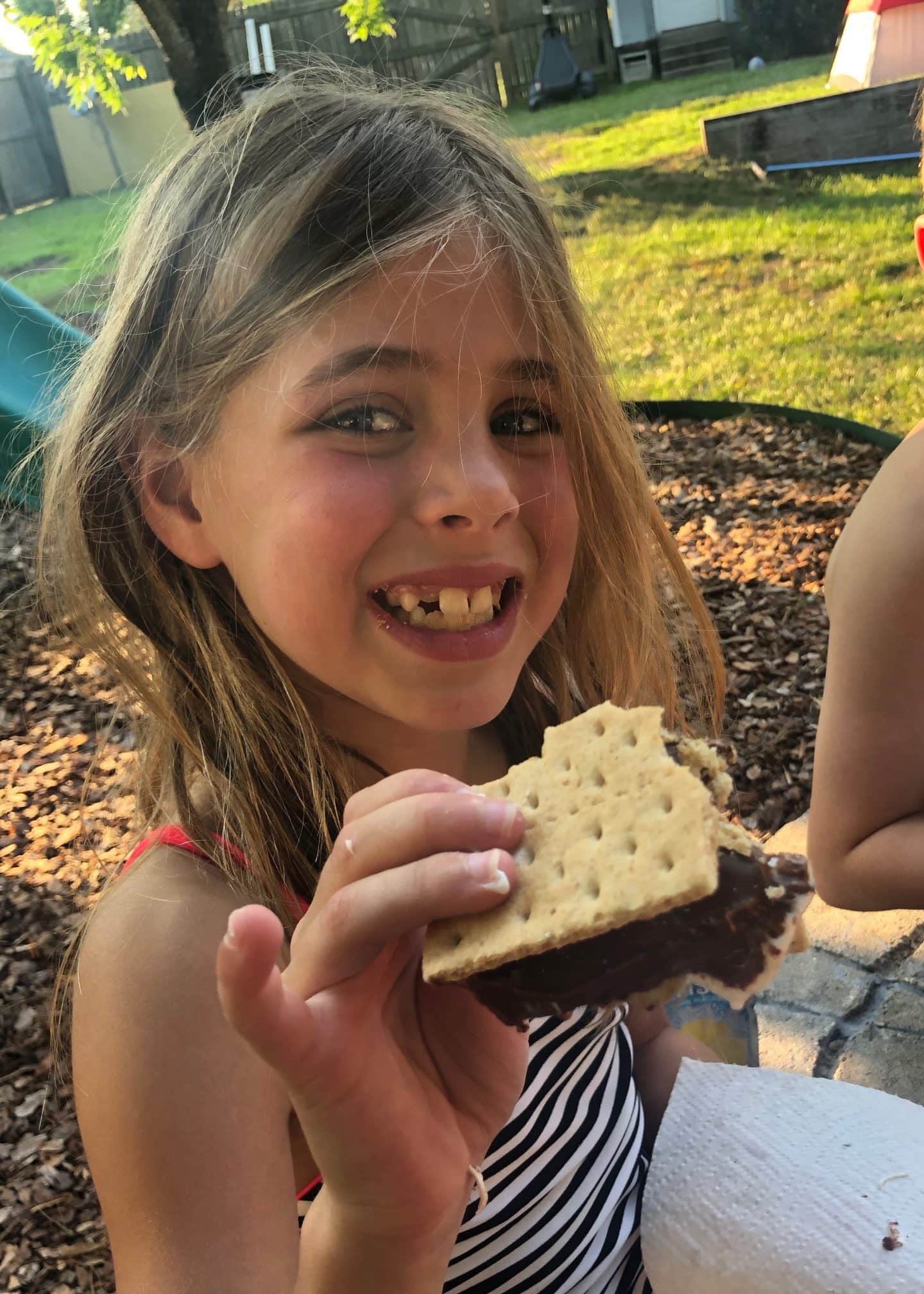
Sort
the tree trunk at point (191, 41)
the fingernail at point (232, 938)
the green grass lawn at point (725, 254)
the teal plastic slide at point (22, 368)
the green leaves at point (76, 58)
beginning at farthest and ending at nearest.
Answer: the green grass lawn at point (725, 254)
the green leaves at point (76, 58)
the tree trunk at point (191, 41)
the teal plastic slide at point (22, 368)
the fingernail at point (232, 938)

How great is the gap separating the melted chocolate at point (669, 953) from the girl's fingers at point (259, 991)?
217 millimetres

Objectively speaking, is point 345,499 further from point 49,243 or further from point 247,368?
point 49,243

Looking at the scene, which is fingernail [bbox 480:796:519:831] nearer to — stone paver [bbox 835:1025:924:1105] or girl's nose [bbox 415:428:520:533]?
girl's nose [bbox 415:428:520:533]

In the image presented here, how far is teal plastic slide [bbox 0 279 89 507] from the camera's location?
4551 millimetres

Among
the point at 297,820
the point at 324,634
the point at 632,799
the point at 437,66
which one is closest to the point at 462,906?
the point at 632,799

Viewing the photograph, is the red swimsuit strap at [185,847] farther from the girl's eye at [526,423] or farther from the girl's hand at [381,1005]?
the girl's eye at [526,423]

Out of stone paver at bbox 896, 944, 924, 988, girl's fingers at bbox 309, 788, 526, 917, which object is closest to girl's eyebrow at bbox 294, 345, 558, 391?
girl's fingers at bbox 309, 788, 526, 917

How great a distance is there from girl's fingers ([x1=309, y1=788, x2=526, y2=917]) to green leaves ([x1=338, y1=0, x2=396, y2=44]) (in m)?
5.68

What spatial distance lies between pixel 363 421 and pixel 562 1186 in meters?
1.12

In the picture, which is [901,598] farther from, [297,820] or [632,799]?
[297,820]

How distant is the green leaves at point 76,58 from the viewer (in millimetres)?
5492

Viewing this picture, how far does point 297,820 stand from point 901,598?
1.01 metres

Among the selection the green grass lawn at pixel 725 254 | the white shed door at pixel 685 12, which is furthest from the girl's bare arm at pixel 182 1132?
the white shed door at pixel 685 12

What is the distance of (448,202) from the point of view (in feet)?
4.97
